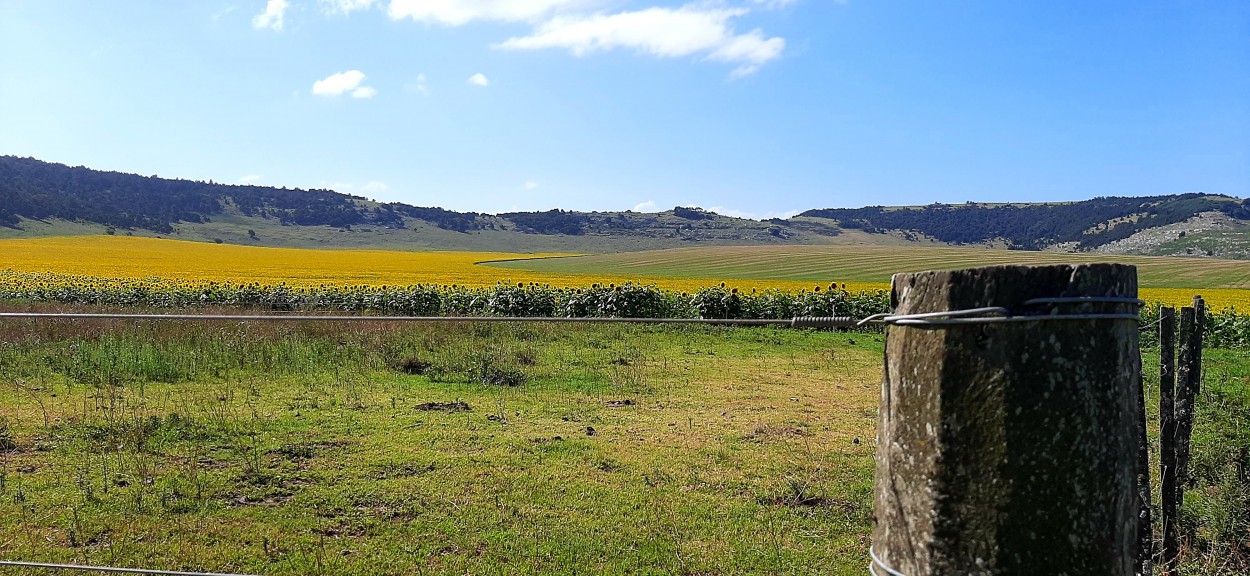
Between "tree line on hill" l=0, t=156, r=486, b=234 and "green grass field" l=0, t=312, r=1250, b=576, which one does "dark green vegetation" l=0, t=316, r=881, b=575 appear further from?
"tree line on hill" l=0, t=156, r=486, b=234

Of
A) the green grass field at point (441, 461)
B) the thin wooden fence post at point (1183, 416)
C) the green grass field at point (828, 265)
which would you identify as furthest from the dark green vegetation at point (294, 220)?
the thin wooden fence post at point (1183, 416)

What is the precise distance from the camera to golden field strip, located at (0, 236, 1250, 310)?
33719mm

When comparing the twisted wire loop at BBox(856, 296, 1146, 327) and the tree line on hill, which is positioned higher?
the tree line on hill

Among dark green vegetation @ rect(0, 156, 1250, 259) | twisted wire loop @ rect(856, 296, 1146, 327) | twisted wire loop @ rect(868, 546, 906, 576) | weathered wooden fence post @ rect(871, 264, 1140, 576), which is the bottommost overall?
twisted wire loop @ rect(868, 546, 906, 576)

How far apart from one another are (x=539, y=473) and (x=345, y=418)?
2811mm

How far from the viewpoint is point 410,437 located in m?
7.11

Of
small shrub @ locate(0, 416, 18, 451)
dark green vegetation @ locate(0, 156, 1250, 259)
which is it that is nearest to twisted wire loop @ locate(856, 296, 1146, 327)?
small shrub @ locate(0, 416, 18, 451)

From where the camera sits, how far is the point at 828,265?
209ft

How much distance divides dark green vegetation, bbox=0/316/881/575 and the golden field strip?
17444mm

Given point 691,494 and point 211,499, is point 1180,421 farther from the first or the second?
point 211,499

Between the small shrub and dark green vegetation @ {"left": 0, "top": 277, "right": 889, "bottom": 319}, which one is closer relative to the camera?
the small shrub

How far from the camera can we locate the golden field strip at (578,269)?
33.7 meters

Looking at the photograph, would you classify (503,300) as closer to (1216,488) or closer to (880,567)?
(1216,488)

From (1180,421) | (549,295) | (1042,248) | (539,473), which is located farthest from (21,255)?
(1042,248)
